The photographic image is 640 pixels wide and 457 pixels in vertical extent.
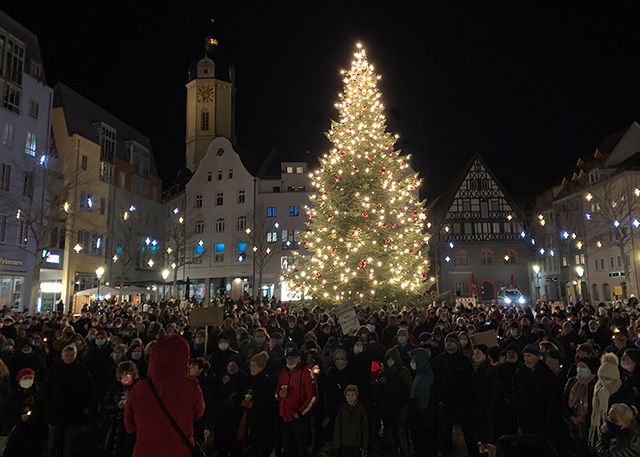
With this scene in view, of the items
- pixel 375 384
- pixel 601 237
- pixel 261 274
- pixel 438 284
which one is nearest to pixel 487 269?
pixel 438 284

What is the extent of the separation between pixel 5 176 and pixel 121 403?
102ft

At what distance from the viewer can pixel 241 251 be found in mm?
51906

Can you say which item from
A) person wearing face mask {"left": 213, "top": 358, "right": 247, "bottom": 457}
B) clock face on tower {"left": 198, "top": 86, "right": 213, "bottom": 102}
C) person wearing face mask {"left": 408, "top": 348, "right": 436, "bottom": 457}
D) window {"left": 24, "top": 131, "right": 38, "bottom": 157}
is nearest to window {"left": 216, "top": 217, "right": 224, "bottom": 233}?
clock face on tower {"left": 198, "top": 86, "right": 213, "bottom": 102}

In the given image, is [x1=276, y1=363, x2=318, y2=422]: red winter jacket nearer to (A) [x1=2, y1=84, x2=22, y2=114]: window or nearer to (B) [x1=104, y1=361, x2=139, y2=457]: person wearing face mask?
(B) [x1=104, y1=361, x2=139, y2=457]: person wearing face mask

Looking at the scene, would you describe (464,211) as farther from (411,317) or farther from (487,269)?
(411,317)

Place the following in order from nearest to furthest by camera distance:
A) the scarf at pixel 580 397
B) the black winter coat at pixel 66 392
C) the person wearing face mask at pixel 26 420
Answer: the person wearing face mask at pixel 26 420, the scarf at pixel 580 397, the black winter coat at pixel 66 392

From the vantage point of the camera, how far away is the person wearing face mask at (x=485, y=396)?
27.2 feet

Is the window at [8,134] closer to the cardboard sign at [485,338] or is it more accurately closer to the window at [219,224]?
the window at [219,224]

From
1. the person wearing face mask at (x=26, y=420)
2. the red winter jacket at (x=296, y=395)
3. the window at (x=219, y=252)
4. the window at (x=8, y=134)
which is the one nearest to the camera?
the person wearing face mask at (x=26, y=420)

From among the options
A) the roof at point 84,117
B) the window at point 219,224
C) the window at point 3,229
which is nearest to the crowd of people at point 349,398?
the window at point 3,229

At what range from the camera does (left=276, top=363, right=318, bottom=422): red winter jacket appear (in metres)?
7.98

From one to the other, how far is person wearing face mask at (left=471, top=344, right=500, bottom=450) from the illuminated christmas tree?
1492 centimetres

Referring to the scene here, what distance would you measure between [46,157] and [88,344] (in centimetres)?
2801

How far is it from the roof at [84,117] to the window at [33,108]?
16.8 feet
